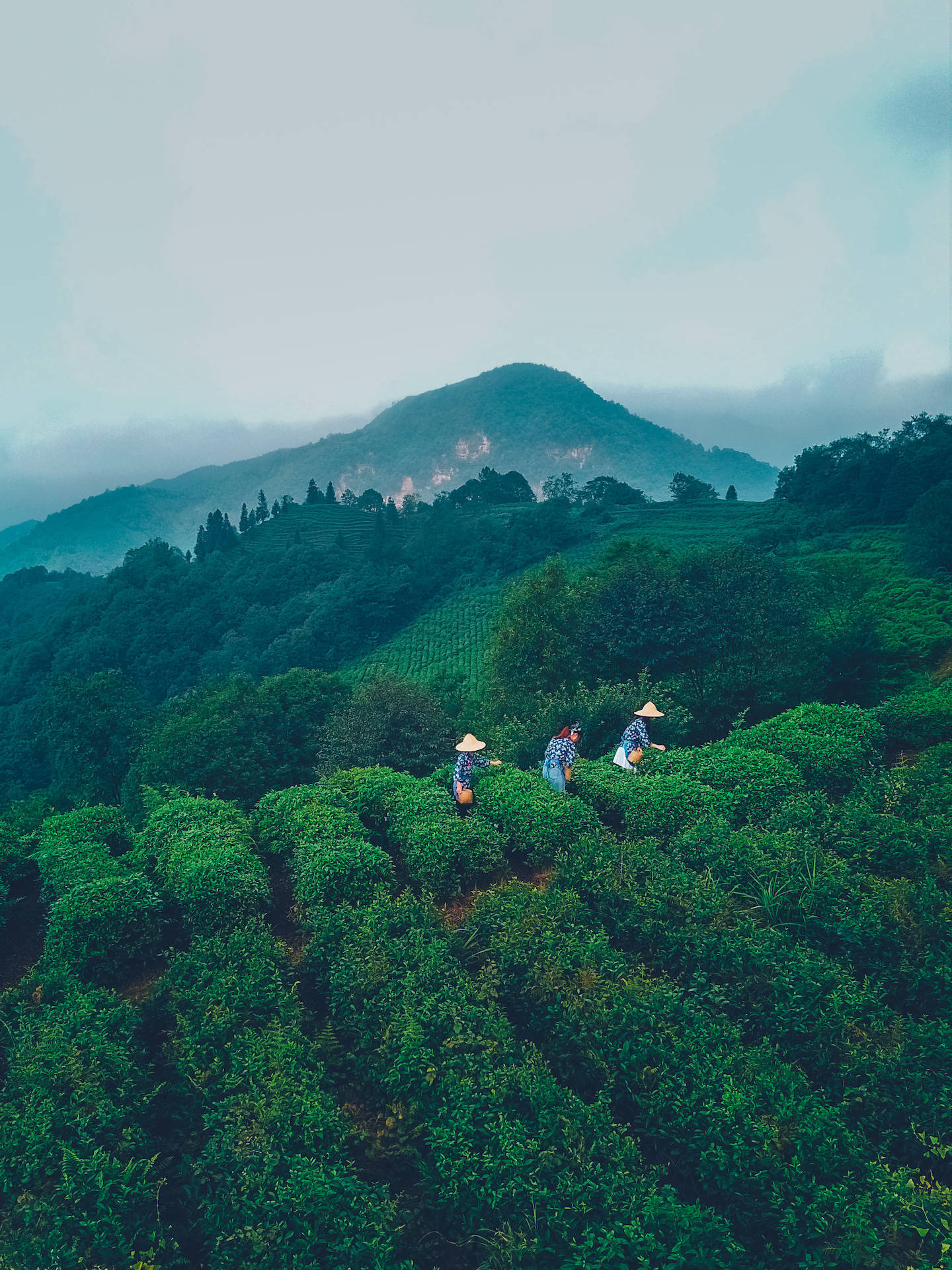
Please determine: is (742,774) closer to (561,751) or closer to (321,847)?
(561,751)

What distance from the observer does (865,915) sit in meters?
6.91

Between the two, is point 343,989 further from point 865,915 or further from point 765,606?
point 765,606

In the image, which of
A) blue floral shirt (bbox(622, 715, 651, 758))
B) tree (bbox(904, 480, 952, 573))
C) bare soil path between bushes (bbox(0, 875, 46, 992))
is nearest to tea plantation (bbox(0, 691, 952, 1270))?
bare soil path between bushes (bbox(0, 875, 46, 992))

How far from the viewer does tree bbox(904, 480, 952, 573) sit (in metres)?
30.0

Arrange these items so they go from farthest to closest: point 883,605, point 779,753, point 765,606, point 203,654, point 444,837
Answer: point 203,654
point 883,605
point 765,606
point 779,753
point 444,837

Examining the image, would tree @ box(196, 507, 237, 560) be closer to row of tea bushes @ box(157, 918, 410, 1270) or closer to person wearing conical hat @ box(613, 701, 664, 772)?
person wearing conical hat @ box(613, 701, 664, 772)

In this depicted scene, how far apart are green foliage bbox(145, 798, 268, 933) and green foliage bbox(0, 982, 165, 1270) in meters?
1.56

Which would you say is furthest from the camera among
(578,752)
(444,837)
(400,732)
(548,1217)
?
(400,732)

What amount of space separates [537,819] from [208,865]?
4400 mm

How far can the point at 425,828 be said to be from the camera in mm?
9188

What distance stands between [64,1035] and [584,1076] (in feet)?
15.9

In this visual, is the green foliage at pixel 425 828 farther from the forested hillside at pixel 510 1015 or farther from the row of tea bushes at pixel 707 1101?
the row of tea bushes at pixel 707 1101

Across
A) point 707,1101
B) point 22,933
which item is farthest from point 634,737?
point 22,933

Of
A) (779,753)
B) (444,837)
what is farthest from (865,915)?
(444,837)
